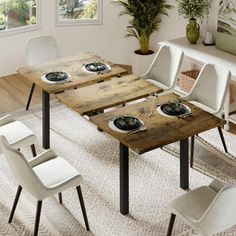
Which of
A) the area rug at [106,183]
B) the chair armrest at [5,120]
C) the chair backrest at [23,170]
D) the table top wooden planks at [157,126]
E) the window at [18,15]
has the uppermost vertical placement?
the window at [18,15]

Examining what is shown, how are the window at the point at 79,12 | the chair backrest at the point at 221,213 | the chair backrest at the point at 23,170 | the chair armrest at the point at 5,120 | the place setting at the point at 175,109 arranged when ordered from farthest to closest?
1. the window at the point at 79,12
2. the chair armrest at the point at 5,120
3. the place setting at the point at 175,109
4. the chair backrest at the point at 23,170
5. the chair backrest at the point at 221,213

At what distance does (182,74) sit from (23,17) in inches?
85.8

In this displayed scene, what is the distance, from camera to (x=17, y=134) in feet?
15.9

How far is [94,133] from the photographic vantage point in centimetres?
580

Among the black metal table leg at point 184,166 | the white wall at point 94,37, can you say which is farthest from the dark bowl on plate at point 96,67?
the white wall at point 94,37

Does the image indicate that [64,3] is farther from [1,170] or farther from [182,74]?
[1,170]

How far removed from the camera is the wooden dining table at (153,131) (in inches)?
167

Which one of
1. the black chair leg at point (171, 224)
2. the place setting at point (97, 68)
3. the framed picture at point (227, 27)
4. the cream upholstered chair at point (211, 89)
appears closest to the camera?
the black chair leg at point (171, 224)

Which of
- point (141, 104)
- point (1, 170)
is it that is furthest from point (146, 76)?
point (1, 170)

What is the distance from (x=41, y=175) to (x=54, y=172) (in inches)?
4.0

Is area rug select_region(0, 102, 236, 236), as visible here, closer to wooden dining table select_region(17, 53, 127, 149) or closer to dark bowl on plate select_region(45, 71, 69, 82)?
wooden dining table select_region(17, 53, 127, 149)

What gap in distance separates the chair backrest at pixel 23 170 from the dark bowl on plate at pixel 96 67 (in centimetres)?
172

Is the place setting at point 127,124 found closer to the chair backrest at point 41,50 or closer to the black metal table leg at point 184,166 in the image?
the black metal table leg at point 184,166

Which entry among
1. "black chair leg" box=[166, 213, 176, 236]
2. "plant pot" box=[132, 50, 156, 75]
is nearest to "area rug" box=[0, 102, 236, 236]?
"black chair leg" box=[166, 213, 176, 236]
